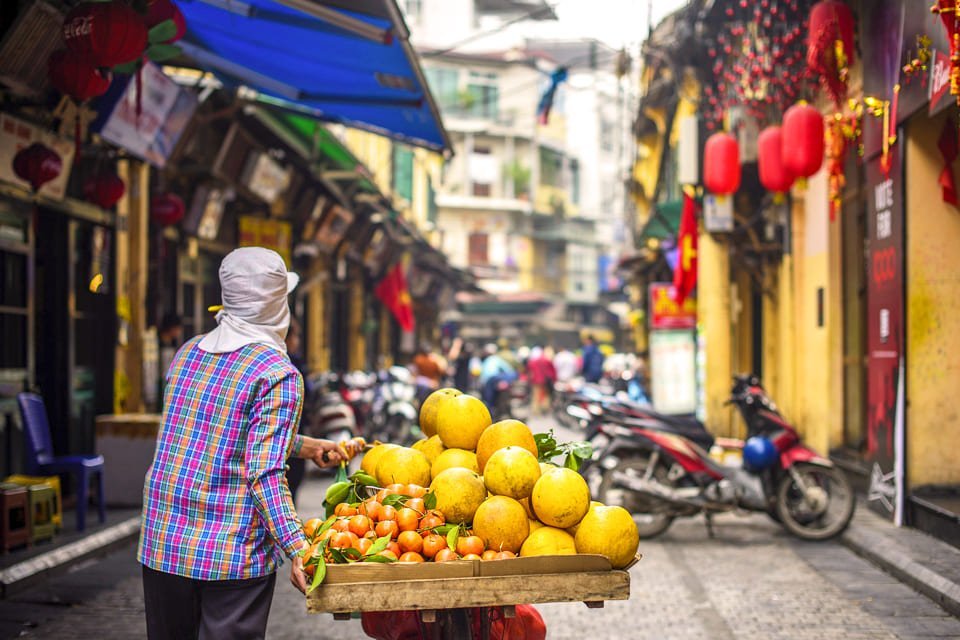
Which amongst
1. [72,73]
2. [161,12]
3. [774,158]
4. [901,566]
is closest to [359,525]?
[72,73]

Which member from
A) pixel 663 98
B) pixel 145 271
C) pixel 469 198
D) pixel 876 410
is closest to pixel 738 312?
pixel 663 98

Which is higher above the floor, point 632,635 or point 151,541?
point 151,541

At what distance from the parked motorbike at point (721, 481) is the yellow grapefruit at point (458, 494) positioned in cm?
566

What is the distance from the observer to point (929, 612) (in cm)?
695

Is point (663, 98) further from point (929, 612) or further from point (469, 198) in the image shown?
point (469, 198)

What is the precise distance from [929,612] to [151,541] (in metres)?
5.06

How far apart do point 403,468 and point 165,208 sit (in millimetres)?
8553

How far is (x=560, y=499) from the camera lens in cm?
391

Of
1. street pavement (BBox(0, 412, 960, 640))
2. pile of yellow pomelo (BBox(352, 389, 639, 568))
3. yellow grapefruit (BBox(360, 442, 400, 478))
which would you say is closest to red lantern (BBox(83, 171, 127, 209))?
street pavement (BBox(0, 412, 960, 640))

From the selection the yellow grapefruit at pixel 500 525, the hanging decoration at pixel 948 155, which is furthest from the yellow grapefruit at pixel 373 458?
the hanging decoration at pixel 948 155

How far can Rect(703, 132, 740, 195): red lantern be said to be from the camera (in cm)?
1358

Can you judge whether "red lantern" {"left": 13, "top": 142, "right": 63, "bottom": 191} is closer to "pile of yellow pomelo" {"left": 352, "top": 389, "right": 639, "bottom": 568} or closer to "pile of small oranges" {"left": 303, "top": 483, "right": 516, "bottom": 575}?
"pile of yellow pomelo" {"left": 352, "top": 389, "right": 639, "bottom": 568}

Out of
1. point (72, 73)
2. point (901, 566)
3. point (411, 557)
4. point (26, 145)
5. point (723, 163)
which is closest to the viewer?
point (411, 557)

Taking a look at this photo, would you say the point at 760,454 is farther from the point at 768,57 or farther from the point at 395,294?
the point at 395,294
